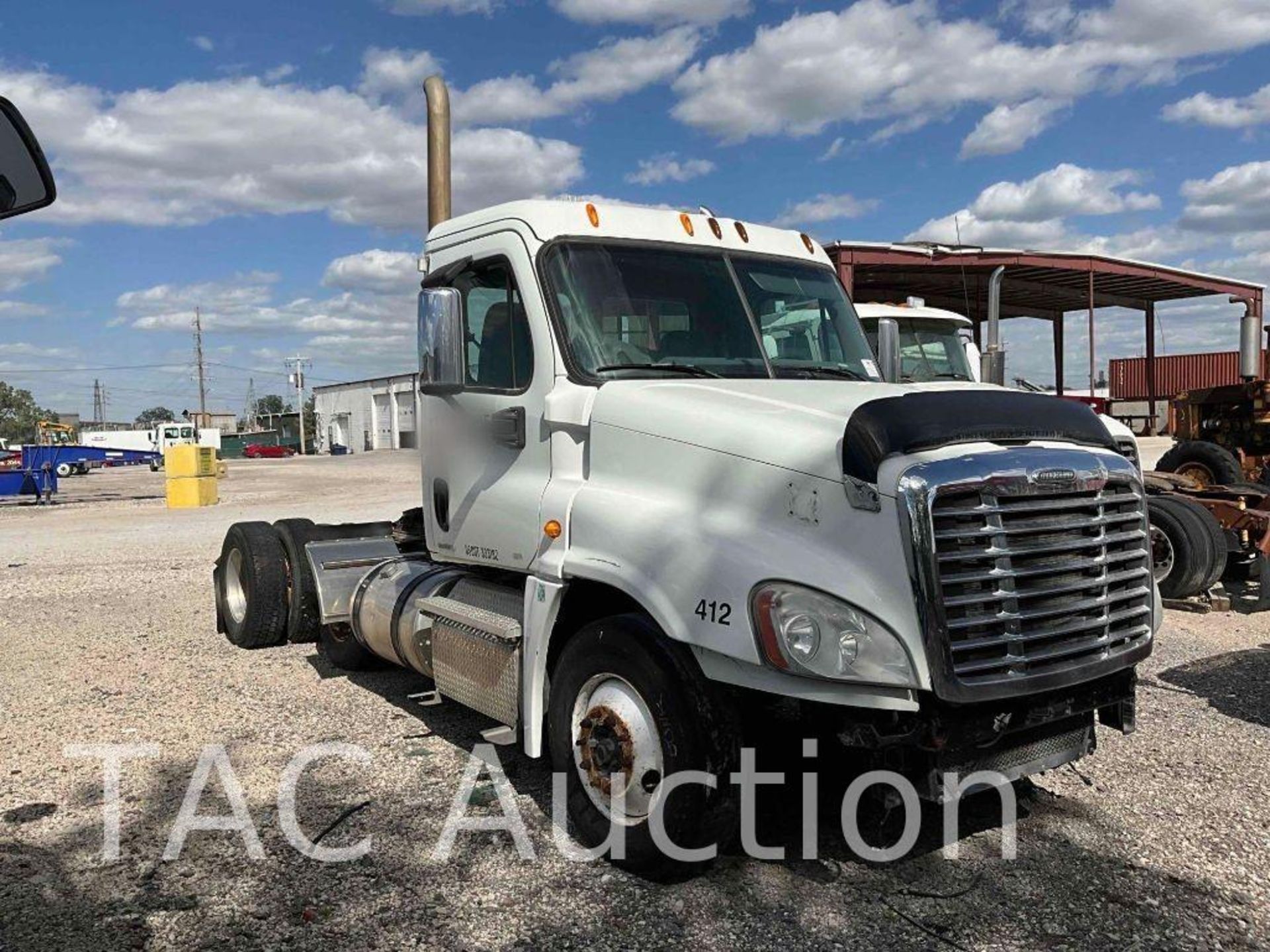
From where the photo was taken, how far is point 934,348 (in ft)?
36.3

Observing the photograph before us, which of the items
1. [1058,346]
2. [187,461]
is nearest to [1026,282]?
[1058,346]

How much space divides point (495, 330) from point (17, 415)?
117 metres

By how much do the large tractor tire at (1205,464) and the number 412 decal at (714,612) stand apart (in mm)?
9550

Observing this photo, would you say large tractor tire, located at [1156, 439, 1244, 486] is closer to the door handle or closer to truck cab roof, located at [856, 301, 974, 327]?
truck cab roof, located at [856, 301, 974, 327]

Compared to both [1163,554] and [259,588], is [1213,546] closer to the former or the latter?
[1163,554]

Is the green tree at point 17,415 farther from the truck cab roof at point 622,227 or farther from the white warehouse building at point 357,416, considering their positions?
the truck cab roof at point 622,227

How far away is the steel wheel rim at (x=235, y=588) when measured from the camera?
7111 millimetres

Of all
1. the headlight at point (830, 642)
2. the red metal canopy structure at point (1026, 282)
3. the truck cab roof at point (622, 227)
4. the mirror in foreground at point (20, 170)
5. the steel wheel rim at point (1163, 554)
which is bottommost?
the steel wheel rim at point (1163, 554)

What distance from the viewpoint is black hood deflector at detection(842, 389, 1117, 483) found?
125 inches

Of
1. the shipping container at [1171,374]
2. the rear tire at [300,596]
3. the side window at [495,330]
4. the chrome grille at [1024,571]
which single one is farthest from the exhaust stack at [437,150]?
the shipping container at [1171,374]

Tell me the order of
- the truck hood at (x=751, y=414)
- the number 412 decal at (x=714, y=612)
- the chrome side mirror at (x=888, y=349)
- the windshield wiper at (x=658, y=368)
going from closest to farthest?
the number 412 decal at (x=714, y=612), the truck hood at (x=751, y=414), the windshield wiper at (x=658, y=368), the chrome side mirror at (x=888, y=349)

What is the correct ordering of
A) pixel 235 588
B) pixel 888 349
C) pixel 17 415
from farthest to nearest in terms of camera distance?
pixel 17 415, pixel 235 588, pixel 888 349

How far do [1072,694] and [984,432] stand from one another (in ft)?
3.19

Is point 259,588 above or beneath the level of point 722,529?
beneath
